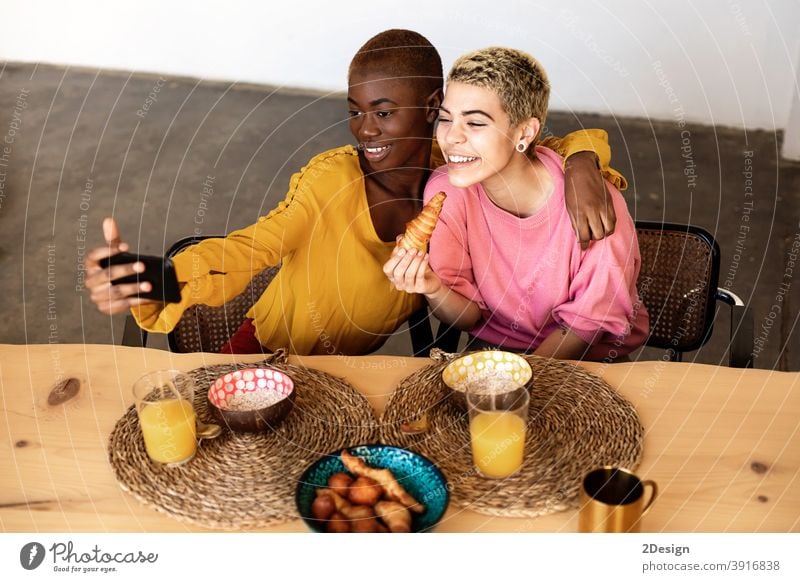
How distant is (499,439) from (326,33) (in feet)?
2.25

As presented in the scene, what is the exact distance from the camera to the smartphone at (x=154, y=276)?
0.95 metres

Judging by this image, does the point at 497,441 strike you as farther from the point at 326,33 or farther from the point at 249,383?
the point at 326,33

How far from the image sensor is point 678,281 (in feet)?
4.29

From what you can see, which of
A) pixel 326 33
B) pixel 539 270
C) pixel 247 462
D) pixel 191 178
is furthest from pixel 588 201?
pixel 191 178

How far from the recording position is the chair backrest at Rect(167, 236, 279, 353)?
1309mm

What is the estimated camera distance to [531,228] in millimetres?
1202

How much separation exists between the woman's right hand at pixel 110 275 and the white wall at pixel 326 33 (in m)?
0.44

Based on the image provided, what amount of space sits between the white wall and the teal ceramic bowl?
585 mm

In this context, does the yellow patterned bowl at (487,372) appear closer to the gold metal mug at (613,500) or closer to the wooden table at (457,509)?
the wooden table at (457,509)

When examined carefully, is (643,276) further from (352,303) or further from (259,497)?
(259,497)

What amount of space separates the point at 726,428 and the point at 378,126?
59 cm

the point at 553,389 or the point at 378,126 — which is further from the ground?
the point at 378,126
